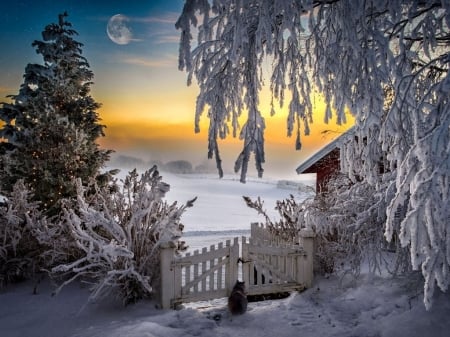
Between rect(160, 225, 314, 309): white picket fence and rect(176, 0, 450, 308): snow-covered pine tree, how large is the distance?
333 centimetres

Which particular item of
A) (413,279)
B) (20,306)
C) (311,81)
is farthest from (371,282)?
(20,306)

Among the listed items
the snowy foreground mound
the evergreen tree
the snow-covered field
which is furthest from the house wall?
the evergreen tree

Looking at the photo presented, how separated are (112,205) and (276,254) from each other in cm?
322

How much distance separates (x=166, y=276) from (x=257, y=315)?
161 cm

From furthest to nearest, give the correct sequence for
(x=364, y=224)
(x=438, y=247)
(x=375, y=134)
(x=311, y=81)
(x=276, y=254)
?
(x=276, y=254) → (x=364, y=224) → (x=375, y=134) → (x=311, y=81) → (x=438, y=247)

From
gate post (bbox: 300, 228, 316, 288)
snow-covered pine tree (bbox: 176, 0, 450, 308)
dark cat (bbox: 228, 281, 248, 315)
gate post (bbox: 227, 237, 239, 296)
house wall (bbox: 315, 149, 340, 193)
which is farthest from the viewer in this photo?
house wall (bbox: 315, 149, 340, 193)

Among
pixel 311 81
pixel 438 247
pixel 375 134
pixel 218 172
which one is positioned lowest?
pixel 438 247

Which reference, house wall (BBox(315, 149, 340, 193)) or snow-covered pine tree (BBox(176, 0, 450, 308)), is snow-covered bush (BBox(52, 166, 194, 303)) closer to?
snow-covered pine tree (BBox(176, 0, 450, 308))

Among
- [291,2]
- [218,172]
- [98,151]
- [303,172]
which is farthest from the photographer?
[303,172]

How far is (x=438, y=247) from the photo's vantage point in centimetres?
228

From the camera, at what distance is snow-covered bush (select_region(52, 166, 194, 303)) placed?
572 centimetres

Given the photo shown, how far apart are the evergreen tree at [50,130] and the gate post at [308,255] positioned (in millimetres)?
5856

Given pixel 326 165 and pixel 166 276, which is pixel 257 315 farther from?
pixel 326 165

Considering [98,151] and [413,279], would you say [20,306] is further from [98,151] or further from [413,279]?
[413,279]
